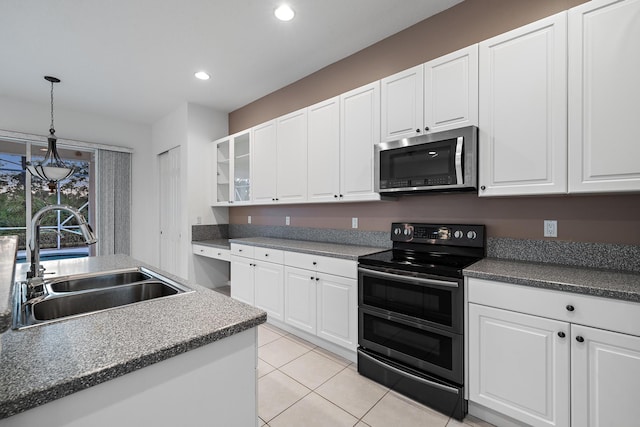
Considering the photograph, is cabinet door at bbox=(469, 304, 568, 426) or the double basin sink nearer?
the double basin sink

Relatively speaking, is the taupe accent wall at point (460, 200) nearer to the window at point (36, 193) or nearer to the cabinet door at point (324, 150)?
the cabinet door at point (324, 150)

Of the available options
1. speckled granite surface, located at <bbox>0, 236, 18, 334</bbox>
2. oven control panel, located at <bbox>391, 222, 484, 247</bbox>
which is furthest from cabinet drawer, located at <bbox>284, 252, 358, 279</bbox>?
speckled granite surface, located at <bbox>0, 236, 18, 334</bbox>

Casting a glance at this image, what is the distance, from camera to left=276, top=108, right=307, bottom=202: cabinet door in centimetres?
313

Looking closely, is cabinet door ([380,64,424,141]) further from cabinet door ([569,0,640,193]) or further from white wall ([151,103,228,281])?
white wall ([151,103,228,281])

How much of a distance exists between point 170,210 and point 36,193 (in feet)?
5.87

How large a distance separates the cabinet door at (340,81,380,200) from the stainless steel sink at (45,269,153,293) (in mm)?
1743

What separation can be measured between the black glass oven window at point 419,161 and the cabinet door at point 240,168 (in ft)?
7.25

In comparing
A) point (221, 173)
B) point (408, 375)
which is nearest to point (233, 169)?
point (221, 173)

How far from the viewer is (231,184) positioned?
4.15 meters

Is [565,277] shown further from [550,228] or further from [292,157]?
[292,157]

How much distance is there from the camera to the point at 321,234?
3.33 metres

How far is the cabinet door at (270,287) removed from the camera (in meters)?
2.96

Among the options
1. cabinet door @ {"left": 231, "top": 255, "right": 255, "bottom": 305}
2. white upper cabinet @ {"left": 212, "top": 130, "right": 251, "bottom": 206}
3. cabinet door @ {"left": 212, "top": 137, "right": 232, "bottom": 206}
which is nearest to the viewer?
cabinet door @ {"left": 231, "top": 255, "right": 255, "bottom": 305}

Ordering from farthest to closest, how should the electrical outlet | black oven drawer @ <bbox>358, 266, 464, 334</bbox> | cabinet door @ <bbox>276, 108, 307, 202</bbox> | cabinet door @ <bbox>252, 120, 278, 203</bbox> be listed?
1. cabinet door @ <bbox>252, 120, 278, 203</bbox>
2. cabinet door @ <bbox>276, 108, 307, 202</bbox>
3. the electrical outlet
4. black oven drawer @ <bbox>358, 266, 464, 334</bbox>
